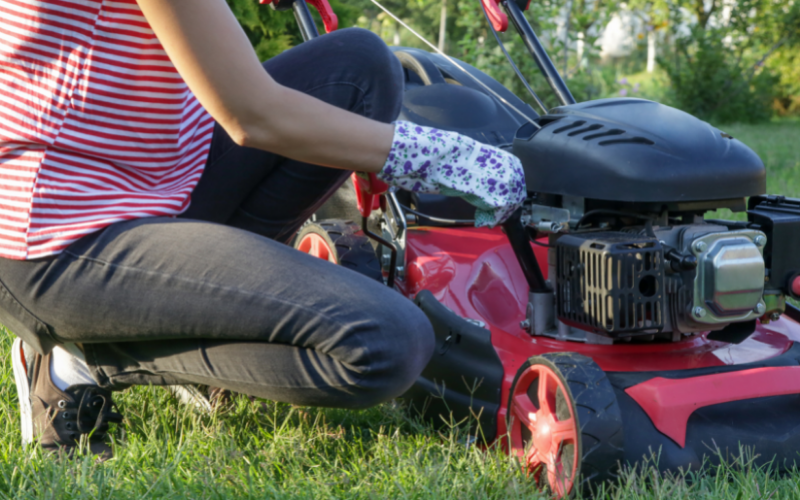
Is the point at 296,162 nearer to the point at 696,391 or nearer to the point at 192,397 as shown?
the point at 192,397

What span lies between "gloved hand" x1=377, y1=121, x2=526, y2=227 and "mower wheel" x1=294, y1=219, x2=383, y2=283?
0.47 meters

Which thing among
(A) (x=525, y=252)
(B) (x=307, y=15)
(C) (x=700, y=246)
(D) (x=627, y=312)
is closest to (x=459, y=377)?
(A) (x=525, y=252)

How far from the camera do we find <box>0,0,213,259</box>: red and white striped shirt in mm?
1117

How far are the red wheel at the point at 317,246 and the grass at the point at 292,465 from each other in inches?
14.6

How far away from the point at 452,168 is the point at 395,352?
0.89 feet

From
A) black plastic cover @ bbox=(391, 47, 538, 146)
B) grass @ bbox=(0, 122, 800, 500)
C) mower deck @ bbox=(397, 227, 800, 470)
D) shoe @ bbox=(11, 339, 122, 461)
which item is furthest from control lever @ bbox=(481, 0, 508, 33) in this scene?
shoe @ bbox=(11, 339, 122, 461)

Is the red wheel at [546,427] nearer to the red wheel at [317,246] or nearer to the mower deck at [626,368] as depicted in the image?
the mower deck at [626,368]

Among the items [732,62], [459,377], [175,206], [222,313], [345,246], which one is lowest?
[732,62]

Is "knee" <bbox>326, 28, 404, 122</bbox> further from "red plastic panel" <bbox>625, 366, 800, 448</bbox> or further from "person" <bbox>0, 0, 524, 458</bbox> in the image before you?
"red plastic panel" <bbox>625, 366, 800, 448</bbox>

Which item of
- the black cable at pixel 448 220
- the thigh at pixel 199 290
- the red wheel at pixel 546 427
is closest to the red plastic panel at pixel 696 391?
the red wheel at pixel 546 427

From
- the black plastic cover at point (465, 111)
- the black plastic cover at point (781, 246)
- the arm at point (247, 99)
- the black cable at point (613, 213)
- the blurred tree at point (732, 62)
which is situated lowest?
the blurred tree at point (732, 62)

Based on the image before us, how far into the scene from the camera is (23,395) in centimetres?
141

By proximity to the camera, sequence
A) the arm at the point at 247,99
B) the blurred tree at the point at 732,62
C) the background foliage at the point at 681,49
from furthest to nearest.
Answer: the blurred tree at the point at 732,62, the background foliage at the point at 681,49, the arm at the point at 247,99

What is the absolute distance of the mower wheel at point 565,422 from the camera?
1.11m
